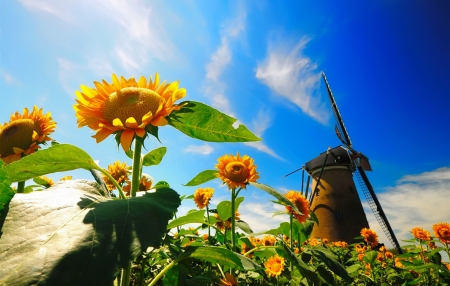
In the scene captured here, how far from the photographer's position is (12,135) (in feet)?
6.18

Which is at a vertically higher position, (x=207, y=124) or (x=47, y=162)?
(x=207, y=124)

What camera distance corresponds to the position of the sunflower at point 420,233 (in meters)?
4.99

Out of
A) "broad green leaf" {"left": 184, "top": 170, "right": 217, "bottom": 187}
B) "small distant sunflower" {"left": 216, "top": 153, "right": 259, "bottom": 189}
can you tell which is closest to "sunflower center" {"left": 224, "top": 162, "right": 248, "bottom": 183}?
A: "small distant sunflower" {"left": 216, "top": 153, "right": 259, "bottom": 189}

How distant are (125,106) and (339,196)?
25.6 meters

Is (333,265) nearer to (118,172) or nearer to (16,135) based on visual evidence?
(118,172)

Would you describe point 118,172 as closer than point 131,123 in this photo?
No

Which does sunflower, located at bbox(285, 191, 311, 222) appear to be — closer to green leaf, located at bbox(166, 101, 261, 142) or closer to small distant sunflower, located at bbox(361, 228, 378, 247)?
green leaf, located at bbox(166, 101, 261, 142)

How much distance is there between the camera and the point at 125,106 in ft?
4.60

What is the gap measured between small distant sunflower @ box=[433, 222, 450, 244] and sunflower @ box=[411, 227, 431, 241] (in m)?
0.30

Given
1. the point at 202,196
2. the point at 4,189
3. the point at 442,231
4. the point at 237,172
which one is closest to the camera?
the point at 4,189

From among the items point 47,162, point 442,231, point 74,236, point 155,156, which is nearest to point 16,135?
point 155,156

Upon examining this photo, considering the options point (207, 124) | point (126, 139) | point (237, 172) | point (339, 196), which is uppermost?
point (339, 196)

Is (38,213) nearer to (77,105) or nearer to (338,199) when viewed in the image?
(77,105)

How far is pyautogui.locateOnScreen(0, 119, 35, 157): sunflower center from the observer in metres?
1.84
